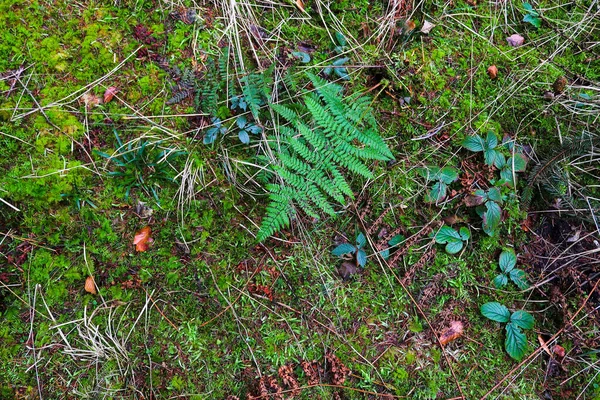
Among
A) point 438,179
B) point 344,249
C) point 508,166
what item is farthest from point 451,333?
point 508,166

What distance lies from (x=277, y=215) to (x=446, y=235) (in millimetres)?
1088

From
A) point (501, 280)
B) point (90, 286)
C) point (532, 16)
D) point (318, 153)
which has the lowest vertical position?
point (501, 280)

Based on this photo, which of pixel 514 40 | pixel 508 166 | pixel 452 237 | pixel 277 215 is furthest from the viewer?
pixel 514 40

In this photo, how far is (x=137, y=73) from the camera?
2691 millimetres

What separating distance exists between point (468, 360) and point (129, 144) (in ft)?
8.07

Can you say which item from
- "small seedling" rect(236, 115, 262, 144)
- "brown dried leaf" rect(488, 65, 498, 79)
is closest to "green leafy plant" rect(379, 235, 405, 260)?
"small seedling" rect(236, 115, 262, 144)

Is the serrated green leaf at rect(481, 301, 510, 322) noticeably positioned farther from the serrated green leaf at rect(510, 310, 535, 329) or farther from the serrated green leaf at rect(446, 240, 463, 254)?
the serrated green leaf at rect(446, 240, 463, 254)

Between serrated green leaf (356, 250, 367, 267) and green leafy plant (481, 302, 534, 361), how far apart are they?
775mm

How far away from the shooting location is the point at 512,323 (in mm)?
2457

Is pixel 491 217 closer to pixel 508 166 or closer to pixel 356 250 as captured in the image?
pixel 508 166

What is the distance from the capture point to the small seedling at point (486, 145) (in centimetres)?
266

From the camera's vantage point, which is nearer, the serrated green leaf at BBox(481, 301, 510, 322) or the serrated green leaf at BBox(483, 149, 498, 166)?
the serrated green leaf at BBox(481, 301, 510, 322)

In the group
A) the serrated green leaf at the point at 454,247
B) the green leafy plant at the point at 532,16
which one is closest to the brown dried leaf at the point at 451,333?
the serrated green leaf at the point at 454,247

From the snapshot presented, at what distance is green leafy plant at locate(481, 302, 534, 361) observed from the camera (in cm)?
A: 241
